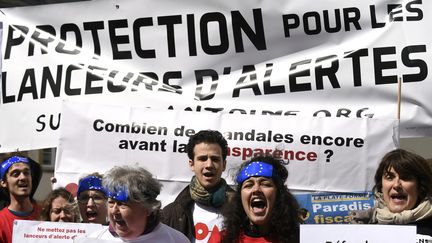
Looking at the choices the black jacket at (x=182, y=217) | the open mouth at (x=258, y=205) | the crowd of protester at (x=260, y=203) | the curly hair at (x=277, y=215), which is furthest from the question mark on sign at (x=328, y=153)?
the open mouth at (x=258, y=205)

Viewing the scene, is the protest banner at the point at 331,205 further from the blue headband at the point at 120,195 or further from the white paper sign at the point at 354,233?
the blue headband at the point at 120,195

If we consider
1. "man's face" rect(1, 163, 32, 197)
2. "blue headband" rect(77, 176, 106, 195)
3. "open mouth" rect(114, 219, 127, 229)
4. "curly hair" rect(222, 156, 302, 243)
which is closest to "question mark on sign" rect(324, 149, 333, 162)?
"curly hair" rect(222, 156, 302, 243)

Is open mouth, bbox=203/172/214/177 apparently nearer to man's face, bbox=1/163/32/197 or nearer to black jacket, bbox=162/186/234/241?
black jacket, bbox=162/186/234/241

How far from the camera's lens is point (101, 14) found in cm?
632

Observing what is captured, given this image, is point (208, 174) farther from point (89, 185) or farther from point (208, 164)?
point (89, 185)

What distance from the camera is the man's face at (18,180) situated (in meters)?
5.58

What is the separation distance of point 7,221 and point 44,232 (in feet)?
3.00

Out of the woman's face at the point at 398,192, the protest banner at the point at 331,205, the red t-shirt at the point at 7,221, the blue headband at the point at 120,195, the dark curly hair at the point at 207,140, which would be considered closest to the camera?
the blue headband at the point at 120,195

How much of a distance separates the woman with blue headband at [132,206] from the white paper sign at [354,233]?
712mm

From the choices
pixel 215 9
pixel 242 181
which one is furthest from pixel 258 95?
pixel 242 181

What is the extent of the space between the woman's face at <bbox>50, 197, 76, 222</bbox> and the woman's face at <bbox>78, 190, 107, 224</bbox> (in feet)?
0.73

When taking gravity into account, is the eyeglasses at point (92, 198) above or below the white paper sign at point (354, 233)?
above

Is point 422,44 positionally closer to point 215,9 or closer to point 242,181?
point 215,9

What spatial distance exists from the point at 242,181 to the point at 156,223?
19.1 inches
